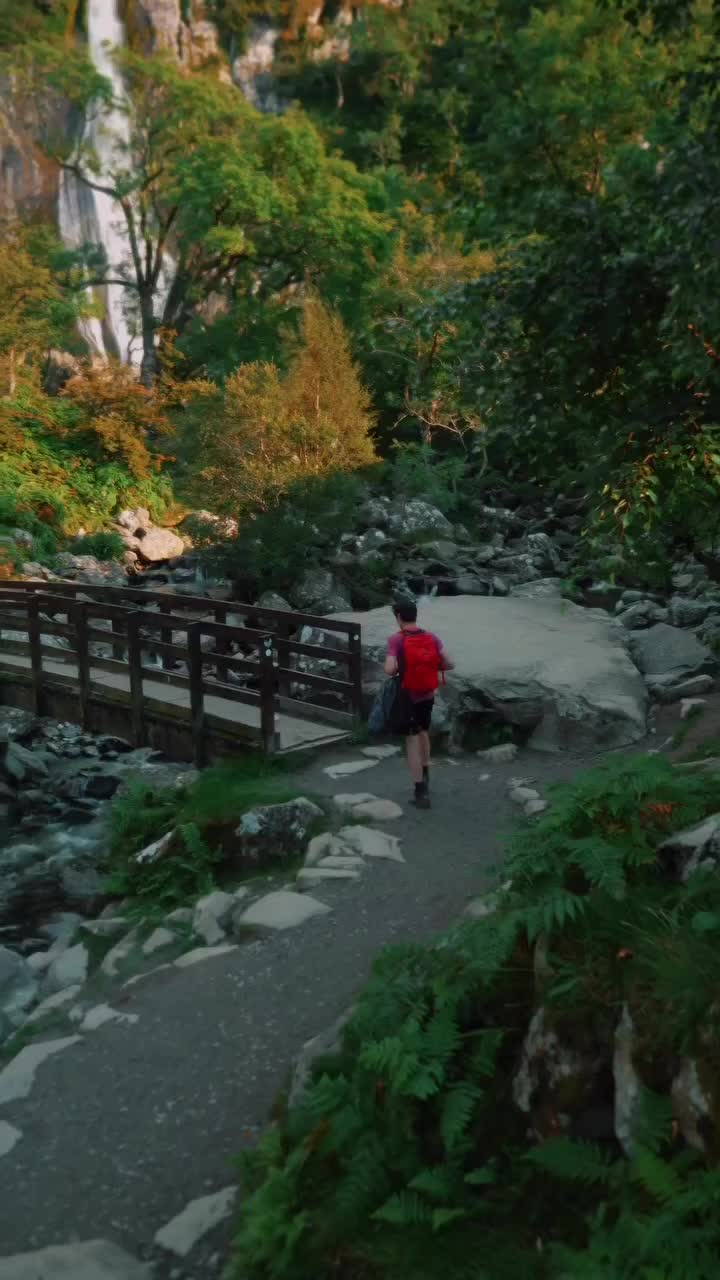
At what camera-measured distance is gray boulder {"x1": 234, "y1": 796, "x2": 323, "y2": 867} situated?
7.74 metres

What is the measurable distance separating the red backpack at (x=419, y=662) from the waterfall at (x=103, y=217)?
94.6 ft

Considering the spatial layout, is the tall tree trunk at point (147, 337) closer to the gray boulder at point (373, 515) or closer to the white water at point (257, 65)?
the gray boulder at point (373, 515)

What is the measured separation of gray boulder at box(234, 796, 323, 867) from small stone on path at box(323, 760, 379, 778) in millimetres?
1152

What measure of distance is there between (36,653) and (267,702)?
462cm

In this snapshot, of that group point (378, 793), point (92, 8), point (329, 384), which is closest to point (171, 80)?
point (92, 8)

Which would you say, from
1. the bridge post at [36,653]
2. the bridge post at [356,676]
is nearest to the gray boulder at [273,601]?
the bridge post at [36,653]

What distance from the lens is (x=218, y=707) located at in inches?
436

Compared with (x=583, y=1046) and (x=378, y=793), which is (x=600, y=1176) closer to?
(x=583, y=1046)

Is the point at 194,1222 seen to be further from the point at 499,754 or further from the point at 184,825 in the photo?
the point at 499,754

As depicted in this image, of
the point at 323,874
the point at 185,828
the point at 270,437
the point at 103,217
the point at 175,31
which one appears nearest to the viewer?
the point at 323,874

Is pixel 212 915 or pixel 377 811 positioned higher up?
pixel 377 811

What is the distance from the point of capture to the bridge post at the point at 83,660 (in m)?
12.1

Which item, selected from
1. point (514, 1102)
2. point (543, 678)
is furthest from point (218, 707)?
point (514, 1102)

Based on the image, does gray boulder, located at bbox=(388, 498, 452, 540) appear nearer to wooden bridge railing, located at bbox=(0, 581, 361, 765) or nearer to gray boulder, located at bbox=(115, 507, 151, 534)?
gray boulder, located at bbox=(115, 507, 151, 534)
